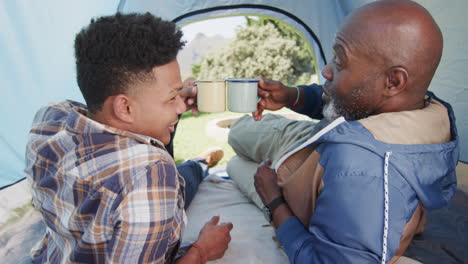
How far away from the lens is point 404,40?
1305 mm

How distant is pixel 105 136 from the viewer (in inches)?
41.9

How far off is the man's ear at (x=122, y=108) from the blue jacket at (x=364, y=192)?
75cm

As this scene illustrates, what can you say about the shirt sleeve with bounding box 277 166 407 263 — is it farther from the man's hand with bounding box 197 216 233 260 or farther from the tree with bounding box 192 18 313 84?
the tree with bounding box 192 18 313 84

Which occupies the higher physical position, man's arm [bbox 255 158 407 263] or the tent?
the tent

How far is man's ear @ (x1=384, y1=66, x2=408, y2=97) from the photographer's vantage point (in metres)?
1.33

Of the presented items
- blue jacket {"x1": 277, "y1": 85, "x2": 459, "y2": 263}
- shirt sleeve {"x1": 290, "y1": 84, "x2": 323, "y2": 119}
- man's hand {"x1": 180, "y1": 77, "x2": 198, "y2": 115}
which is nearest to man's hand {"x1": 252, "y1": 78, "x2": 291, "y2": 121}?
shirt sleeve {"x1": 290, "y1": 84, "x2": 323, "y2": 119}

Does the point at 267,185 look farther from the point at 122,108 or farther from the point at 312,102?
the point at 312,102

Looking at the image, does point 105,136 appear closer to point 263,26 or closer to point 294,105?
point 294,105

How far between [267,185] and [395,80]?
0.78 meters

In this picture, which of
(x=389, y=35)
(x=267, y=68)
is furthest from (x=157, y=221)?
(x=267, y=68)

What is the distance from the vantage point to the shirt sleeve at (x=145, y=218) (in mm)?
969

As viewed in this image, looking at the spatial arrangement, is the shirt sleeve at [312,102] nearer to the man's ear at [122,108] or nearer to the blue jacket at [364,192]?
the blue jacket at [364,192]

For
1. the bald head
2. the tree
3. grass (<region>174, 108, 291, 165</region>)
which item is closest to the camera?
the bald head

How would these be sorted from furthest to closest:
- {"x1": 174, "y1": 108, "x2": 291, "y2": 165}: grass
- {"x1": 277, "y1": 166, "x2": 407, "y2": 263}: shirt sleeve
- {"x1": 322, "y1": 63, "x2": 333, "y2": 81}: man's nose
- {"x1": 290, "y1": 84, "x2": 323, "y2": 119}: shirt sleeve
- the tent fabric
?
{"x1": 174, "y1": 108, "x2": 291, "y2": 165}: grass, {"x1": 290, "y1": 84, "x2": 323, "y2": 119}: shirt sleeve, the tent fabric, {"x1": 322, "y1": 63, "x2": 333, "y2": 81}: man's nose, {"x1": 277, "y1": 166, "x2": 407, "y2": 263}: shirt sleeve
